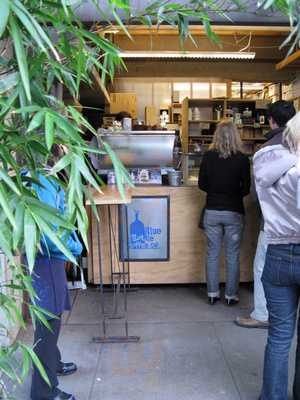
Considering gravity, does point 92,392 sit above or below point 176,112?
below

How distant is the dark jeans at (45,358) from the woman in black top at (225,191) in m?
1.71

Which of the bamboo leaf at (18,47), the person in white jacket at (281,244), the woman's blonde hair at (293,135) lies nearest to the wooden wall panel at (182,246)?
the person in white jacket at (281,244)

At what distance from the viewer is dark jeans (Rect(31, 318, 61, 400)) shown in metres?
2.24

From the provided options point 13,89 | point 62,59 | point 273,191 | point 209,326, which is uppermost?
point 62,59

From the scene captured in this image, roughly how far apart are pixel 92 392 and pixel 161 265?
1.71 m

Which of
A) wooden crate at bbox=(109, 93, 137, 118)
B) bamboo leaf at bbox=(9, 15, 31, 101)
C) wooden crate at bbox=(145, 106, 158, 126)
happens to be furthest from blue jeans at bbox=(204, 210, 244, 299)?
wooden crate at bbox=(145, 106, 158, 126)

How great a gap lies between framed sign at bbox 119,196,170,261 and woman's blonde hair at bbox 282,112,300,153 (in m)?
2.10

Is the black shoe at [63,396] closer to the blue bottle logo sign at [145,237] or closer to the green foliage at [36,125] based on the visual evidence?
the green foliage at [36,125]

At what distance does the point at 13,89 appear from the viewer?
1071mm

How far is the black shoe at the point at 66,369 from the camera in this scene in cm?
271

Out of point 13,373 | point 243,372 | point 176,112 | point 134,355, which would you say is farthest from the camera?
point 176,112

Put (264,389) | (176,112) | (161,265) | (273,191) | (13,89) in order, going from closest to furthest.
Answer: (13,89) < (273,191) < (264,389) < (161,265) < (176,112)

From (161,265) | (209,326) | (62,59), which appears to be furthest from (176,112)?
(62,59)

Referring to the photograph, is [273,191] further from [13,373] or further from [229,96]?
[229,96]
